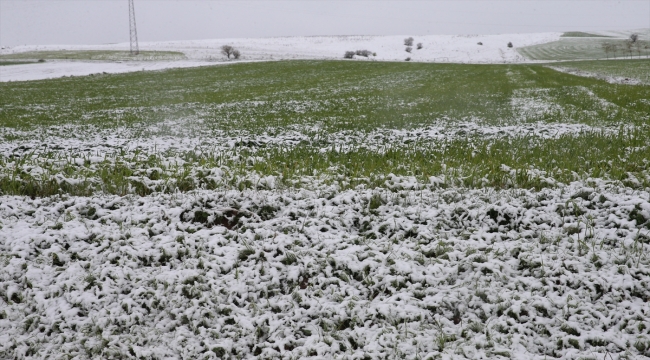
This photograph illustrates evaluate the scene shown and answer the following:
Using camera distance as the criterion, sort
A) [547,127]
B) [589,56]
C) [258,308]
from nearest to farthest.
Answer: [258,308] → [547,127] → [589,56]

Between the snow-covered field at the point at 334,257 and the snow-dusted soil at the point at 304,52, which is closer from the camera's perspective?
the snow-covered field at the point at 334,257

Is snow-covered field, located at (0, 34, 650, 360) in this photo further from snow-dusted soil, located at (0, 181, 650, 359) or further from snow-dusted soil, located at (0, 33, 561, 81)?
snow-dusted soil, located at (0, 33, 561, 81)

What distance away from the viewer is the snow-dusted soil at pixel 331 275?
13.0ft

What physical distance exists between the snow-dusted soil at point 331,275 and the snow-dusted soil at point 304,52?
189 feet

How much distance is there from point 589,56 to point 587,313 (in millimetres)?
99805

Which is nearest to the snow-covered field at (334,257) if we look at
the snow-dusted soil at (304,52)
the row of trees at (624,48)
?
the snow-dusted soil at (304,52)

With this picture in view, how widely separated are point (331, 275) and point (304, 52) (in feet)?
336

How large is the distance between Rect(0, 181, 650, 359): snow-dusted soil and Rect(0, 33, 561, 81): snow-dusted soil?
189ft

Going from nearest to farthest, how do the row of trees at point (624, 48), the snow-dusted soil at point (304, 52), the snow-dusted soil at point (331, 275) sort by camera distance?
1. the snow-dusted soil at point (331, 275)
2. the snow-dusted soil at point (304, 52)
3. the row of trees at point (624, 48)

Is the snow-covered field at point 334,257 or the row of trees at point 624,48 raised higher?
the row of trees at point 624,48

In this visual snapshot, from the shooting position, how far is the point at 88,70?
2235 inches

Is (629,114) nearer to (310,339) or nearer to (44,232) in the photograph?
(310,339)

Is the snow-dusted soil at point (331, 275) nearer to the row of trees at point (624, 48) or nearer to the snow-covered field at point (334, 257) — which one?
the snow-covered field at point (334, 257)

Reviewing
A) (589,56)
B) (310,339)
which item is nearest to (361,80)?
(310,339)
